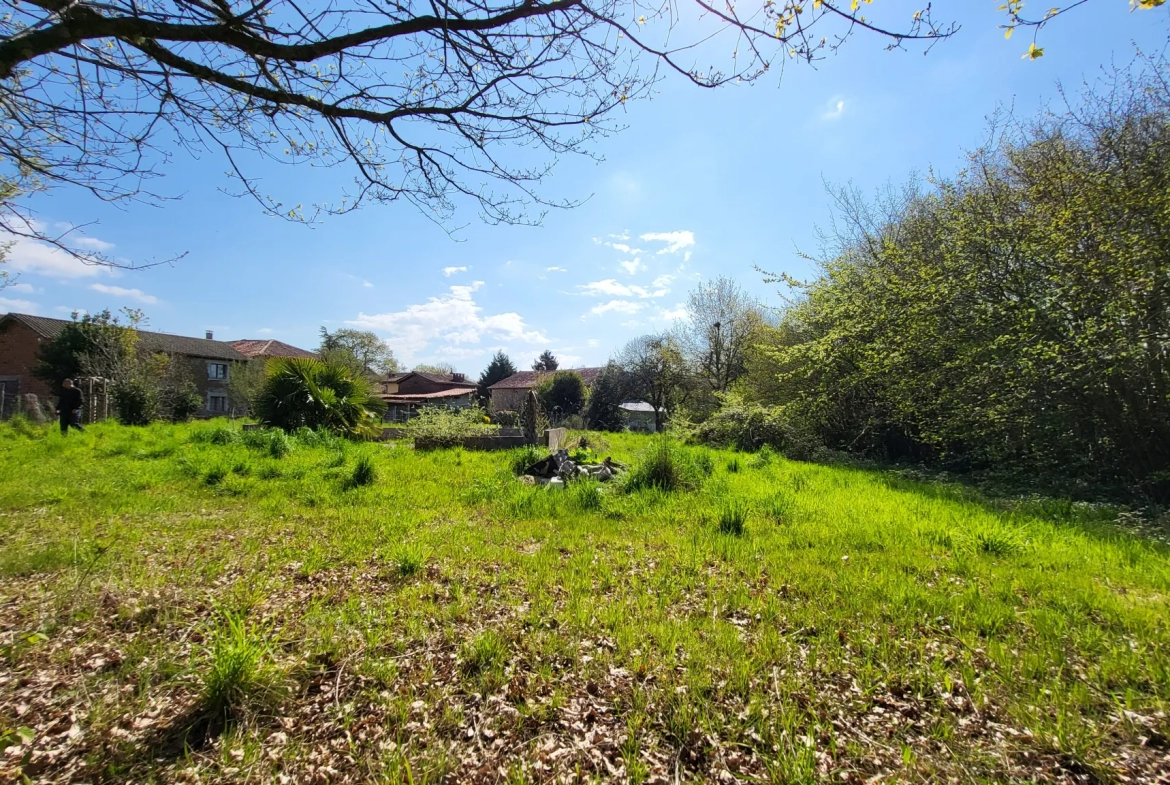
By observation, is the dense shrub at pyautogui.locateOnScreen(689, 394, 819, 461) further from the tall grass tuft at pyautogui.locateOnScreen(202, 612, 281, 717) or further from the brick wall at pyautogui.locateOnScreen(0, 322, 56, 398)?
the brick wall at pyautogui.locateOnScreen(0, 322, 56, 398)

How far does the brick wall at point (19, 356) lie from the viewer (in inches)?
1125

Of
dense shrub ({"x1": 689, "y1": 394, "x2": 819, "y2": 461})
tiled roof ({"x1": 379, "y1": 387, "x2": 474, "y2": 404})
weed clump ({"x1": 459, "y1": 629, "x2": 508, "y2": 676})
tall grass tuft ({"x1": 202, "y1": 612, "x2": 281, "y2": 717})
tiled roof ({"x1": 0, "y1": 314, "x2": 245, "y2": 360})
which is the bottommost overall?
weed clump ({"x1": 459, "y1": 629, "x2": 508, "y2": 676})

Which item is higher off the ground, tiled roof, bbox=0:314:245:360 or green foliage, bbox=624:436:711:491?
tiled roof, bbox=0:314:245:360

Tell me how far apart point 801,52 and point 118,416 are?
21967mm

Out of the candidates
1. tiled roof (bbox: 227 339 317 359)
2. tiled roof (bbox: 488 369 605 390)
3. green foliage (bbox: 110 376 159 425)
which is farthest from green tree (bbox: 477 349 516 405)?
green foliage (bbox: 110 376 159 425)

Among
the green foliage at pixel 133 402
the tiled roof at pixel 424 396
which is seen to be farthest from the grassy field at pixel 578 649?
the tiled roof at pixel 424 396

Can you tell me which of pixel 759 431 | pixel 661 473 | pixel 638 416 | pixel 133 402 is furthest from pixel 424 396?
pixel 661 473

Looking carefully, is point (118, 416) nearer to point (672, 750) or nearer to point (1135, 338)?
point (672, 750)

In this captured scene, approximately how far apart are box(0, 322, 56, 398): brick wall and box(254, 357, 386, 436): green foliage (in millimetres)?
28844

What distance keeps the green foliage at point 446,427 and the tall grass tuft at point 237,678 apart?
31.4ft

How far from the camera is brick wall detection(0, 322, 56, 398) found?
2858cm

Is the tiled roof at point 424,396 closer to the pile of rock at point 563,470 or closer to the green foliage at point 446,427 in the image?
the green foliage at point 446,427

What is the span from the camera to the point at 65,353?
2403 centimetres

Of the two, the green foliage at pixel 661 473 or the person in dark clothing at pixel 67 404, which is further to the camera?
the person in dark clothing at pixel 67 404
